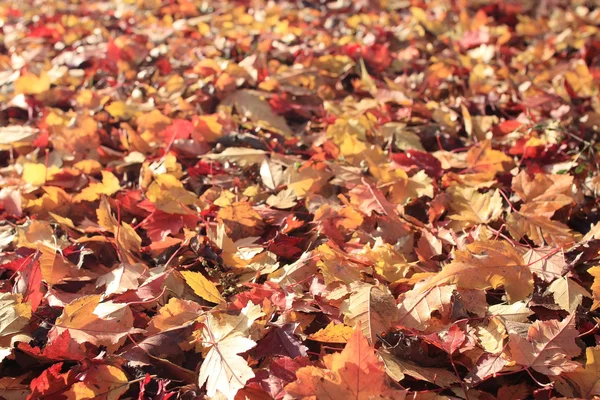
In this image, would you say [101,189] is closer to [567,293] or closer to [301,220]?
[301,220]

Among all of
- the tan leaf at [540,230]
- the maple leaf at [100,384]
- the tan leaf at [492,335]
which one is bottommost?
the maple leaf at [100,384]

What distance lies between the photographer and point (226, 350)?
105 centimetres

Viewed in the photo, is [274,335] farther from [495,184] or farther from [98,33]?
[98,33]

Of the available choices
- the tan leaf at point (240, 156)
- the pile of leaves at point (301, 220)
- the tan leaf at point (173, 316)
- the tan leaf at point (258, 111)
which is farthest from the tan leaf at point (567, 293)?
the tan leaf at point (258, 111)

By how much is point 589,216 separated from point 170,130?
1283mm

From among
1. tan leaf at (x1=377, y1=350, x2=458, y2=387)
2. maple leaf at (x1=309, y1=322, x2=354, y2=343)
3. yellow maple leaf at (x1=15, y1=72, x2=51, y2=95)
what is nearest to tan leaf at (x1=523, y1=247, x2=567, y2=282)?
tan leaf at (x1=377, y1=350, x2=458, y2=387)

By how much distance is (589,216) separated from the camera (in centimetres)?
149

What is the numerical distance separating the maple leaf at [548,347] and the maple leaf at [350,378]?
0.26 m

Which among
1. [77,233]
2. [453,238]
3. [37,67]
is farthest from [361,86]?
[37,67]

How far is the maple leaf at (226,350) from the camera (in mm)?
989

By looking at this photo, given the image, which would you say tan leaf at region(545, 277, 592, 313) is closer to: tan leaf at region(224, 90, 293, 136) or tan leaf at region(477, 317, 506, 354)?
tan leaf at region(477, 317, 506, 354)

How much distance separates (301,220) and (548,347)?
0.70 meters

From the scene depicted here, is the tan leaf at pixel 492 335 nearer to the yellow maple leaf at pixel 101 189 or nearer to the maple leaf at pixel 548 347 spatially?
the maple leaf at pixel 548 347

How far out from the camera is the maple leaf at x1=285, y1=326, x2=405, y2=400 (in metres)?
0.94
